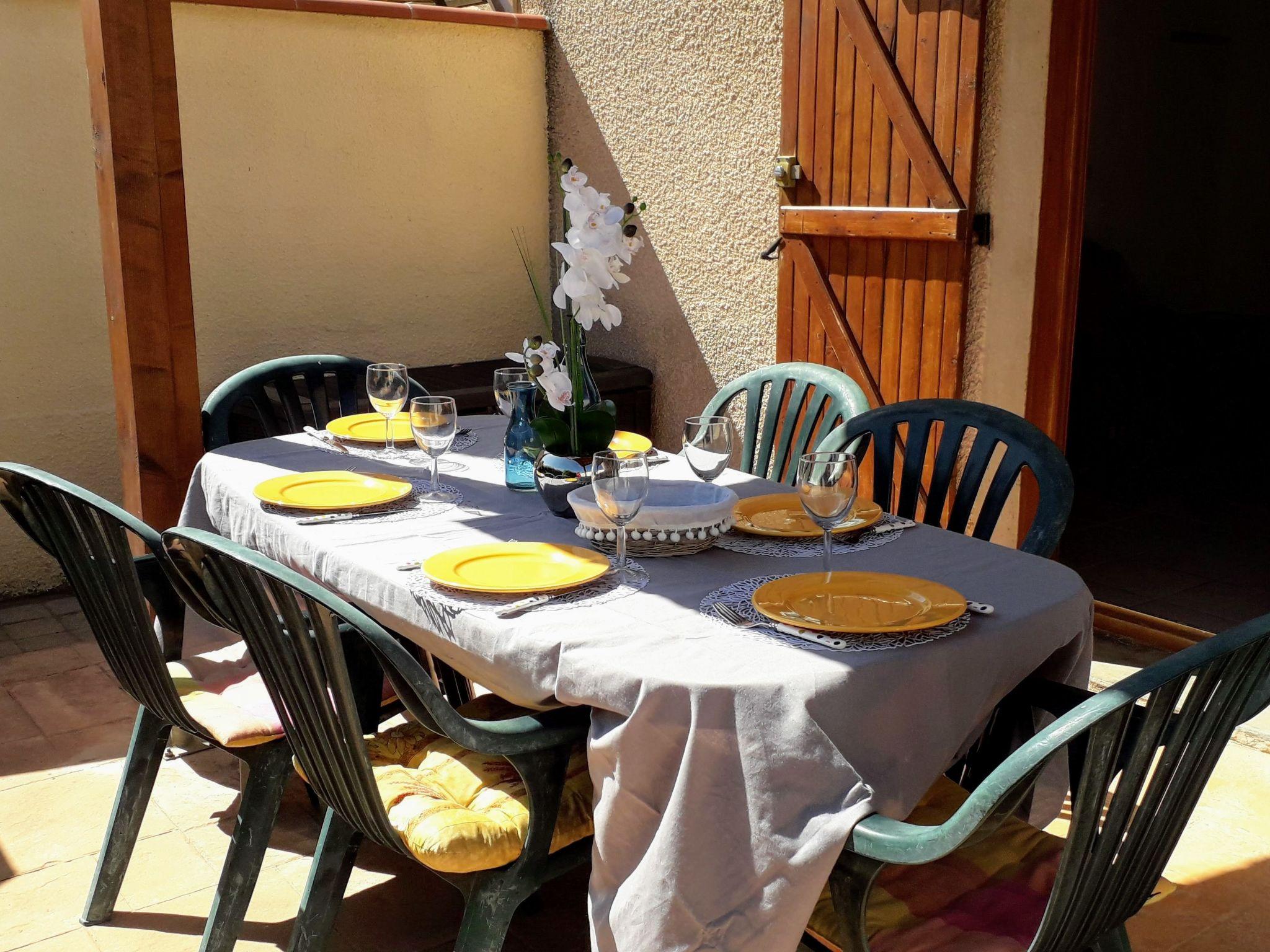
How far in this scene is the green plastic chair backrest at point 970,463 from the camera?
235cm

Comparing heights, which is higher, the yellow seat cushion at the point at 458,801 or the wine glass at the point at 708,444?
the wine glass at the point at 708,444

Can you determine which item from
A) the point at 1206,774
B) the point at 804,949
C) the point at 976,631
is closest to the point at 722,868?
the point at 804,949

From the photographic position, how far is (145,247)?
10.6 ft

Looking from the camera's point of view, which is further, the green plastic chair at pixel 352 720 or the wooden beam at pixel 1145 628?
the wooden beam at pixel 1145 628

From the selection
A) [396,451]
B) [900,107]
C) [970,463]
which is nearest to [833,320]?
[900,107]

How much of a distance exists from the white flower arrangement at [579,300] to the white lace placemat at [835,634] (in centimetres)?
53

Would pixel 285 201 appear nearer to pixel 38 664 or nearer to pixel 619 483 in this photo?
pixel 38 664

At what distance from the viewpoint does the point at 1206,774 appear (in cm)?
152

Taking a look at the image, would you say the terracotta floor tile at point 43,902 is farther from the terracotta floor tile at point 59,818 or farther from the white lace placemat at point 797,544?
the white lace placemat at point 797,544

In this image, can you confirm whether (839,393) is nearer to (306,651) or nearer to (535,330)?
(306,651)

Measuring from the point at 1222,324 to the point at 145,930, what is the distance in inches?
237

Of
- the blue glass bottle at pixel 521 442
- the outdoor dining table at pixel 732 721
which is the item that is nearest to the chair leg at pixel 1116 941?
the outdoor dining table at pixel 732 721

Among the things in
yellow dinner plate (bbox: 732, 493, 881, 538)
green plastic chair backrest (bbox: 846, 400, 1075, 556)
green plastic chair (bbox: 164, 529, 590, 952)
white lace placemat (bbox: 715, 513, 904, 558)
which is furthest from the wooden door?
green plastic chair (bbox: 164, 529, 590, 952)

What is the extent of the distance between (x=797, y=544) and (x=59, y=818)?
6.05 ft
